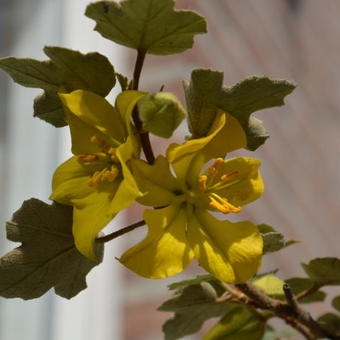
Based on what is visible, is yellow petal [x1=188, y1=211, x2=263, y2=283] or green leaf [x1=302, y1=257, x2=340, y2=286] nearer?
yellow petal [x1=188, y1=211, x2=263, y2=283]

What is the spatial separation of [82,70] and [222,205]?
4.0 inches

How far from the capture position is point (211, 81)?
0.41 metres

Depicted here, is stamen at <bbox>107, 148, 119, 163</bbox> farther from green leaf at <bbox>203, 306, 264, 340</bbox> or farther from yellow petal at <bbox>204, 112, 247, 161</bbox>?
green leaf at <bbox>203, 306, 264, 340</bbox>

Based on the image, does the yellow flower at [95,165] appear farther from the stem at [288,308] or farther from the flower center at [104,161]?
the stem at [288,308]

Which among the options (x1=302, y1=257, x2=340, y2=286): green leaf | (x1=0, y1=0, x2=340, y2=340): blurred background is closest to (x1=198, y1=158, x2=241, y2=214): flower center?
(x1=302, y1=257, x2=340, y2=286): green leaf

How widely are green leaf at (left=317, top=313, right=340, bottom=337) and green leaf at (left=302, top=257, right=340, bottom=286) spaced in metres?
0.03

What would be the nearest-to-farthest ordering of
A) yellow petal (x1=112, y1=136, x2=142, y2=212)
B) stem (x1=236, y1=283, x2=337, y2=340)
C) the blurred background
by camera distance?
yellow petal (x1=112, y1=136, x2=142, y2=212) → stem (x1=236, y1=283, x2=337, y2=340) → the blurred background

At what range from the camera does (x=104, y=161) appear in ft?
1.45

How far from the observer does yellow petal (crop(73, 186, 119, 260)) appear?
0.39 meters

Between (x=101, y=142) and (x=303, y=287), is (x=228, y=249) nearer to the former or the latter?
(x=101, y=142)

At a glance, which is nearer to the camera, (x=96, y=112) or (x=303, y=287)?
(x=96, y=112)

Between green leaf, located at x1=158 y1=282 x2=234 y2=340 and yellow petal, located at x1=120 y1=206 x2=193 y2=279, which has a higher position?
yellow petal, located at x1=120 y1=206 x2=193 y2=279

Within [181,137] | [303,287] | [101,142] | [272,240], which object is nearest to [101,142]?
[101,142]

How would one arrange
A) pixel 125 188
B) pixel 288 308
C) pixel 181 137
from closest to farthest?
pixel 125 188 → pixel 288 308 → pixel 181 137
